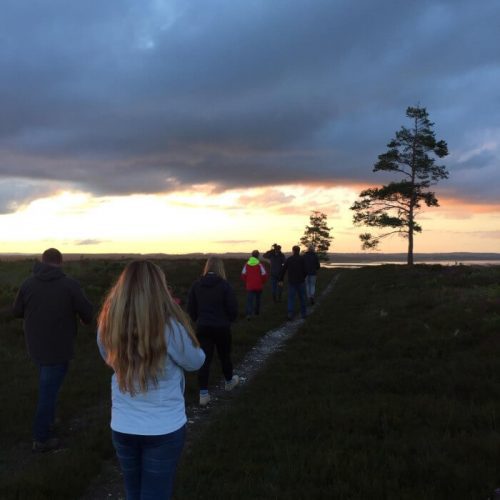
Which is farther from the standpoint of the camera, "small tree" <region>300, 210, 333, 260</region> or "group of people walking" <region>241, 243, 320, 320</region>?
"small tree" <region>300, 210, 333, 260</region>

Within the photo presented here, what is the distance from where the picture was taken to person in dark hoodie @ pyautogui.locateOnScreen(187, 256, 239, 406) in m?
7.91

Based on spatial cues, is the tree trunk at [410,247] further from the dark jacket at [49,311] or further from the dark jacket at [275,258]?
the dark jacket at [49,311]

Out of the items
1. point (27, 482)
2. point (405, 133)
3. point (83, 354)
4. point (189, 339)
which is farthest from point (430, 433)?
point (405, 133)

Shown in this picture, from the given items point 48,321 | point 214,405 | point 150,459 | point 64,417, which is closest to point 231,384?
point 214,405

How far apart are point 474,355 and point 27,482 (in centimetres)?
799

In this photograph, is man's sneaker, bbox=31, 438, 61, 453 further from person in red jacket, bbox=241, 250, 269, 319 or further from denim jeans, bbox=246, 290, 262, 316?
denim jeans, bbox=246, 290, 262, 316

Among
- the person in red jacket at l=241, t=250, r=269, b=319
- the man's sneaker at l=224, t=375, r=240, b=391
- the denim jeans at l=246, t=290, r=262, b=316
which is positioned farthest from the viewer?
the denim jeans at l=246, t=290, r=262, b=316

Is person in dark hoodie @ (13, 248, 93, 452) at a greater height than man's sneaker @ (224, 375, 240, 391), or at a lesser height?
greater

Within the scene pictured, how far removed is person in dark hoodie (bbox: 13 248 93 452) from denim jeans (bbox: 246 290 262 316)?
1041 cm

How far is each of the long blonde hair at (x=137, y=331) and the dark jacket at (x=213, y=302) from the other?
15.7 ft

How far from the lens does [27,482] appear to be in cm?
498

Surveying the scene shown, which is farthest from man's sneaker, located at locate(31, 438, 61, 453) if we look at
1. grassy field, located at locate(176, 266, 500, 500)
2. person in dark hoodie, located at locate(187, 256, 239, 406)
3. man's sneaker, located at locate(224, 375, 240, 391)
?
man's sneaker, located at locate(224, 375, 240, 391)

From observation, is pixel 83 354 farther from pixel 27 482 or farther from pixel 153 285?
pixel 153 285

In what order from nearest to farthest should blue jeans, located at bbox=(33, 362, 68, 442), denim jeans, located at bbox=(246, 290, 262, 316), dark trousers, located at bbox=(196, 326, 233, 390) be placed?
blue jeans, located at bbox=(33, 362, 68, 442) < dark trousers, located at bbox=(196, 326, 233, 390) < denim jeans, located at bbox=(246, 290, 262, 316)
